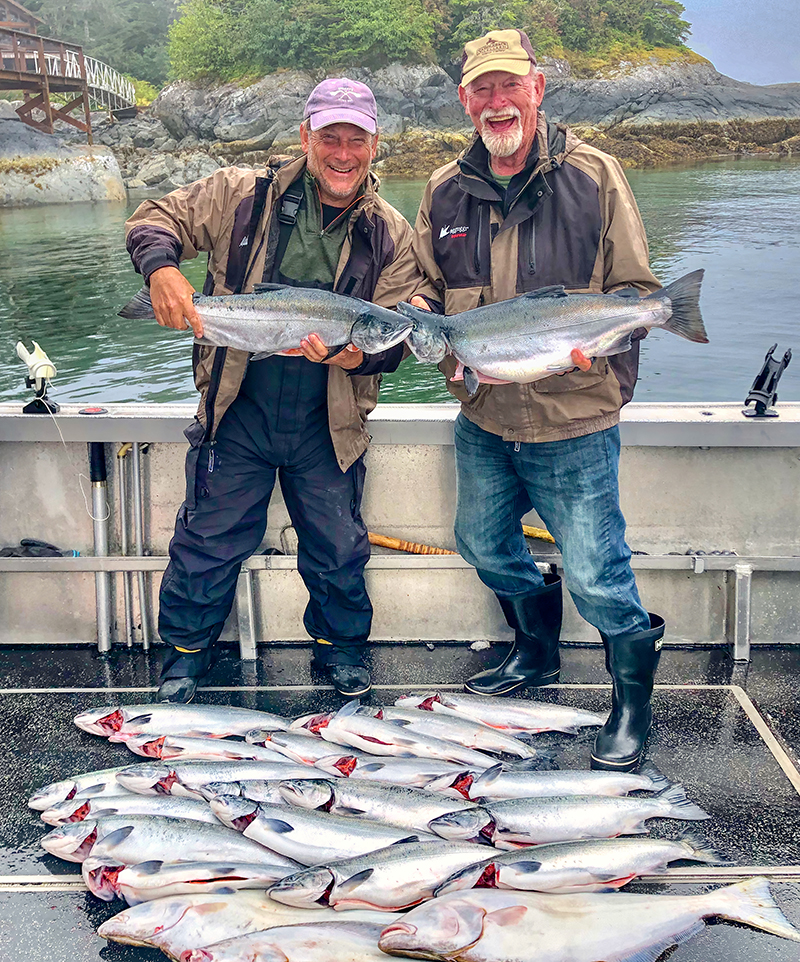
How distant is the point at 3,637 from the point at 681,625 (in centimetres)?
309

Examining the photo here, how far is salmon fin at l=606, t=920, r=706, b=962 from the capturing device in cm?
204

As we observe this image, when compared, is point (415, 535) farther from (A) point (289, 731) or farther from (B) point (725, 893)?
(B) point (725, 893)

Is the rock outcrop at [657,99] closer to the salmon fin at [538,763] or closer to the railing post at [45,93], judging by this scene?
the railing post at [45,93]

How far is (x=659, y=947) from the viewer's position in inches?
A: 82.5

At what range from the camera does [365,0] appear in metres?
54.9

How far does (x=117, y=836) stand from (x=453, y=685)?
59.6 inches

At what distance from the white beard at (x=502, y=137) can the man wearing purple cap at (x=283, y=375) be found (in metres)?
0.50

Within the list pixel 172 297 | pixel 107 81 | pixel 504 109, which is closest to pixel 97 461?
pixel 172 297

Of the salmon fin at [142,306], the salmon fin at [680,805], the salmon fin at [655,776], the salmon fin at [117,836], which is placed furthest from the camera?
the salmon fin at [142,306]

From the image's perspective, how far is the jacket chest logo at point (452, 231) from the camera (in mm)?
2926

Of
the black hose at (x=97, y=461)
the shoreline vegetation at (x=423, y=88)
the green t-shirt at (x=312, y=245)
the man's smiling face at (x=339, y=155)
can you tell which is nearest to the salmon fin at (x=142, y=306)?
the green t-shirt at (x=312, y=245)

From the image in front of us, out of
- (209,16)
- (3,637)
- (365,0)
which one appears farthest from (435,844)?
(209,16)

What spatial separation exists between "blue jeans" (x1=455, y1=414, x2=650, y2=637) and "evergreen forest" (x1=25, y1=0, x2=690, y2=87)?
54158 mm

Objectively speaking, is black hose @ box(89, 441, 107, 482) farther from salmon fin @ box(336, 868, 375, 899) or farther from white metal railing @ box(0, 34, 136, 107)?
white metal railing @ box(0, 34, 136, 107)
